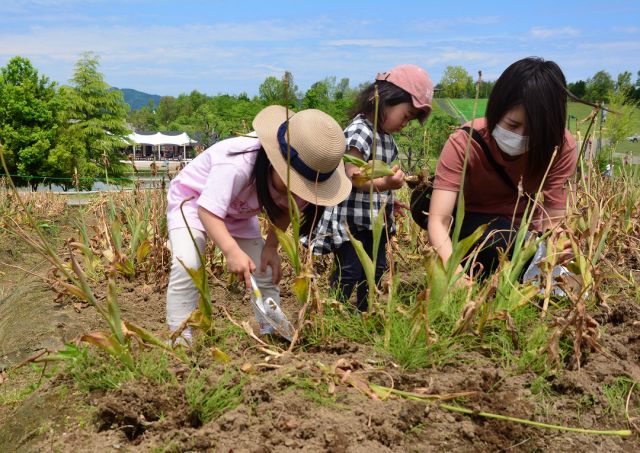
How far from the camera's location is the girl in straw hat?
2.07 metres

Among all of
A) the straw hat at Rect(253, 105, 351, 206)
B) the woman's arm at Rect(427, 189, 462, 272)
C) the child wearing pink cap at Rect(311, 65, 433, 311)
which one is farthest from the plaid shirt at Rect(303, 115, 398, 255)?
the straw hat at Rect(253, 105, 351, 206)

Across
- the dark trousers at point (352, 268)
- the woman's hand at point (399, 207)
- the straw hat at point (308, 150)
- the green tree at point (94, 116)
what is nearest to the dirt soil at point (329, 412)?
the straw hat at point (308, 150)

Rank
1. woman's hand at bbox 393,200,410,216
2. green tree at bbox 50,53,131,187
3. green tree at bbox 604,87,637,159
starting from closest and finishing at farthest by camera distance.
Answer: woman's hand at bbox 393,200,410,216, green tree at bbox 604,87,637,159, green tree at bbox 50,53,131,187

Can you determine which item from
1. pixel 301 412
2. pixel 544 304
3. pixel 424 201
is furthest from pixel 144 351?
pixel 424 201

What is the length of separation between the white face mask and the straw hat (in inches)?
33.5

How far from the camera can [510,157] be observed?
9.12 ft

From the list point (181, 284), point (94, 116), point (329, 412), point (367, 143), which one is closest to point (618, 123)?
point (367, 143)

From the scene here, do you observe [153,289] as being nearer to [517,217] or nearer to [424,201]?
[424,201]

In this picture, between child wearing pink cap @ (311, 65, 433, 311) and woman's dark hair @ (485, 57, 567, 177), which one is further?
child wearing pink cap @ (311, 65, 433, 311)

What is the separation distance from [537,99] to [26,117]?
2886 centimetres

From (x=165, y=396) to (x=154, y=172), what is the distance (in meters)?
2.71

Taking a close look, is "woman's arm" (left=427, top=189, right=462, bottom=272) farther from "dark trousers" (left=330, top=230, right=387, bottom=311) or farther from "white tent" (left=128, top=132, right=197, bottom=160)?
"white tent" (left=128, top=132, right=197, bottom=160)

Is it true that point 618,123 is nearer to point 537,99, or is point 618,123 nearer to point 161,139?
point 537,99

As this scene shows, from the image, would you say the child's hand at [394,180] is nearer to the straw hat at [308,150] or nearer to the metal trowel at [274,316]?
the straw hat at [308,150]
